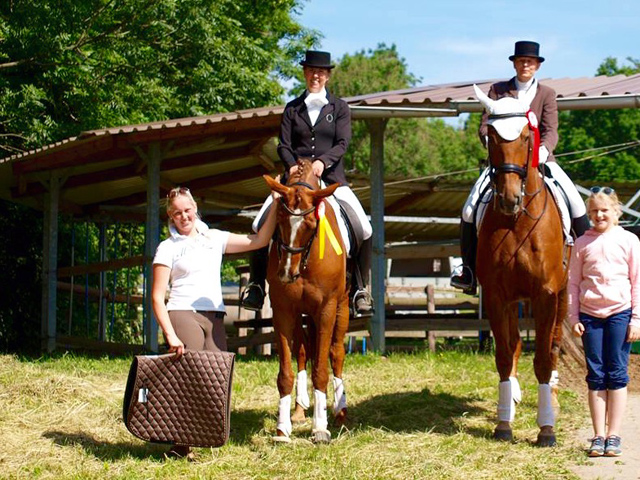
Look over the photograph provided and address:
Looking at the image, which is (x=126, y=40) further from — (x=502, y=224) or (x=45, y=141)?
(x=502, y=224)

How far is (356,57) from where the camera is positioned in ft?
188

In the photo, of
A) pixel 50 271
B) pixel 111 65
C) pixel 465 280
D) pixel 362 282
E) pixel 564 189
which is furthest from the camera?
pixel 111 65

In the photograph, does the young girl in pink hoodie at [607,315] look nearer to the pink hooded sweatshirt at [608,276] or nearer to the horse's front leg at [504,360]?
the pink hooded sweatshirt at [608,276]

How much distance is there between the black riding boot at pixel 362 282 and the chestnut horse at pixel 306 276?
0.70 meters

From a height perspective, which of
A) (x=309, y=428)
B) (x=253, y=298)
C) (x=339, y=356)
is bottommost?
(x=309, y=428)

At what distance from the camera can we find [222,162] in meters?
16.4

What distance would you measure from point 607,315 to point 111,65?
13.8 meters

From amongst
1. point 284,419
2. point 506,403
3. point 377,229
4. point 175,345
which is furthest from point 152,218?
point 506,403

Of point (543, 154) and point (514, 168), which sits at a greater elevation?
point (543, 154)

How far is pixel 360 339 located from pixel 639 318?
1528 centimetres

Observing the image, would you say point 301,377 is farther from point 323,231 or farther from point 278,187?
point 278,187

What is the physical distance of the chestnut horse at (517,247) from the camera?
25.5 feet

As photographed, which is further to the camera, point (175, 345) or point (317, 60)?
point (317, 60)

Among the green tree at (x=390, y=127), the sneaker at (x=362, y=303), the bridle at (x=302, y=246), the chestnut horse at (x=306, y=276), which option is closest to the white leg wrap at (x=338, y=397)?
the chestnut horse at (x=306, y=276)
